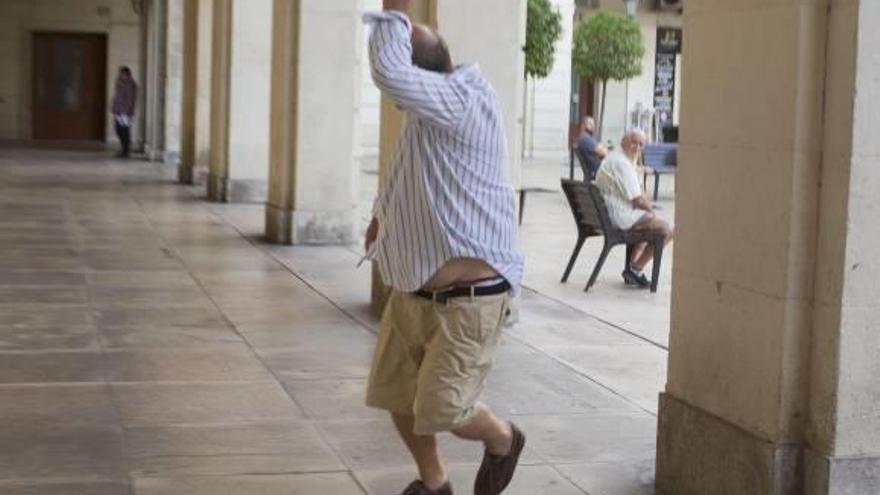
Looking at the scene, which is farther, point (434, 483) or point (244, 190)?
point (244, 190)

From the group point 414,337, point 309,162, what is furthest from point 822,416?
point 309,162

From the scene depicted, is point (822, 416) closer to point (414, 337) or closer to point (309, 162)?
point (414, 337)

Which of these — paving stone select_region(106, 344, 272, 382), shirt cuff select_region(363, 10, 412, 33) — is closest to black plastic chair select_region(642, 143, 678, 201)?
paving stone select_region(106, 344, 272, 382)

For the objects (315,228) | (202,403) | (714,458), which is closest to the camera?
(714,458)

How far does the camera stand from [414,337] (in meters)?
5.06

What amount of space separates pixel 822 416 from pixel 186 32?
781 inches

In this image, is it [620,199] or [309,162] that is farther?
[309,162]

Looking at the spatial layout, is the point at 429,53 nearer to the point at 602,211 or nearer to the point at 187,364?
the point at 187,364

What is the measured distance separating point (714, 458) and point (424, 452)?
106cm

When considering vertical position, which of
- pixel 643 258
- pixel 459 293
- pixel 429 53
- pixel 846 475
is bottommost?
pixel 643 258

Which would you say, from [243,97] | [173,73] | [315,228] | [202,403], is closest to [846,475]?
[202,403]

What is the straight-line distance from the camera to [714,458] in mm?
5359

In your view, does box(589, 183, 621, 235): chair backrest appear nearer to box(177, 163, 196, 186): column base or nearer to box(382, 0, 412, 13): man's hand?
box(382, 0, 412, 13): man's hand

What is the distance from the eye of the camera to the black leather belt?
16.3ft
